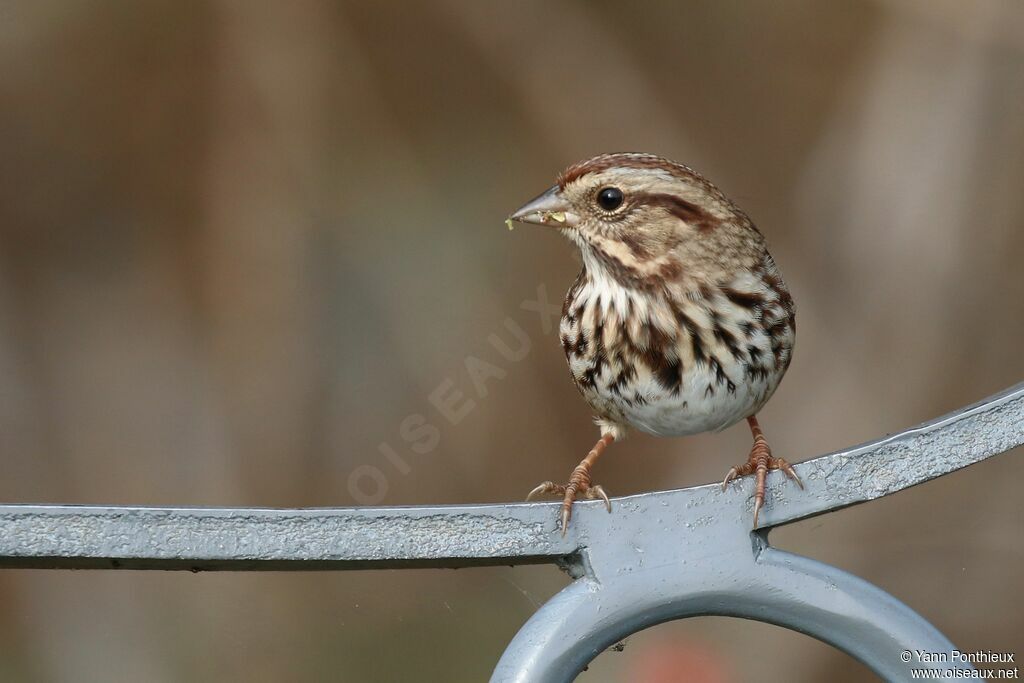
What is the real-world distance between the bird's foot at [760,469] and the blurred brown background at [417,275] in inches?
79.8

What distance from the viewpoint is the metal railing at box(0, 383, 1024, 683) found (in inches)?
70.1

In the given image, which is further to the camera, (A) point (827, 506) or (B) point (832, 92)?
(B) point (832, 92)

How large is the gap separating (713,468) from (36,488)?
7.44 feet

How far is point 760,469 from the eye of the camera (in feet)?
7.44

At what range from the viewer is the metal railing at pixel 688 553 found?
178cm

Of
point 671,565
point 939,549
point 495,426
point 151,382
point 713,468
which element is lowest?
point 671,565

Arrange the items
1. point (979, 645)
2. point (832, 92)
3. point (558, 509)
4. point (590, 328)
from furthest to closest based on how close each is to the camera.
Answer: point (832, 92)
point (979, 645)
point (590, 328)
point (558, 509)

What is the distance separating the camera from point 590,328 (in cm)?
292

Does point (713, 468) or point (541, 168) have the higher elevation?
point (541, 168)

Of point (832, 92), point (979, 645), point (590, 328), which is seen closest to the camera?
point (590, 328)

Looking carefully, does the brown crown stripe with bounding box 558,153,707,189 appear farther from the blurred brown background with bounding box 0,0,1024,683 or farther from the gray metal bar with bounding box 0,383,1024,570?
the blurred brown background with bounding box 0,0,1024,683

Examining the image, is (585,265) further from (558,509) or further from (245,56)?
(245,56)

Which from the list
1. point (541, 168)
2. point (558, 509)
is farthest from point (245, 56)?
point (558, 509)

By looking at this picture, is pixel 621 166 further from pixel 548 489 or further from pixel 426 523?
pixel 426 523
